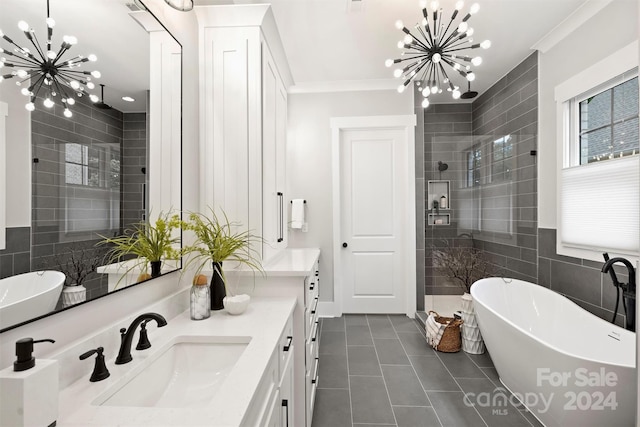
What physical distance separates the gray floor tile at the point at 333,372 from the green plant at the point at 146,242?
164 centimetres

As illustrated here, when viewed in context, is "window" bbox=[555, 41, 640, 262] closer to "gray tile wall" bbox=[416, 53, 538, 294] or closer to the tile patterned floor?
"gray tile wall" bbox=[416, 53, 538, 294]

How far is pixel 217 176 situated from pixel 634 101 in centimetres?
291

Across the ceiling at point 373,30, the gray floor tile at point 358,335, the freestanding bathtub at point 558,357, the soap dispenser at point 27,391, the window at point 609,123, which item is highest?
the ceiling at point 373,30

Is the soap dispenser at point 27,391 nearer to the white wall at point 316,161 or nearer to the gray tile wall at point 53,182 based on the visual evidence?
the gray tile wall at point 53,182

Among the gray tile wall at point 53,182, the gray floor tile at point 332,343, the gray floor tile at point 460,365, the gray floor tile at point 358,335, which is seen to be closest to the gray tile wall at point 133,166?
the gray tile wall at point 53,182

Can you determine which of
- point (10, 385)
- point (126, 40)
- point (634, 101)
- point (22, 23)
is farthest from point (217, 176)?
point (634, 101)

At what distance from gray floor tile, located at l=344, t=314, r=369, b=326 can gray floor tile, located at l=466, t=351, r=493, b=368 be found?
1152mm

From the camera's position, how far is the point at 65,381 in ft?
2.88

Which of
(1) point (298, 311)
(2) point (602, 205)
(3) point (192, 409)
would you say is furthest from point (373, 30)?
(3) point (192, 409)

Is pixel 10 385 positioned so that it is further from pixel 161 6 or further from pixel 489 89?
pixel 489 89

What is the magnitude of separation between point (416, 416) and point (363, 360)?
76cm

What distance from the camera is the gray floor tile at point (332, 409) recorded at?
190 centimetres

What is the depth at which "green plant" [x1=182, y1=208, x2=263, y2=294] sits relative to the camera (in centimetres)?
153

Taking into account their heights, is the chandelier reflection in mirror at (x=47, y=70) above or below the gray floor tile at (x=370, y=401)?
above
